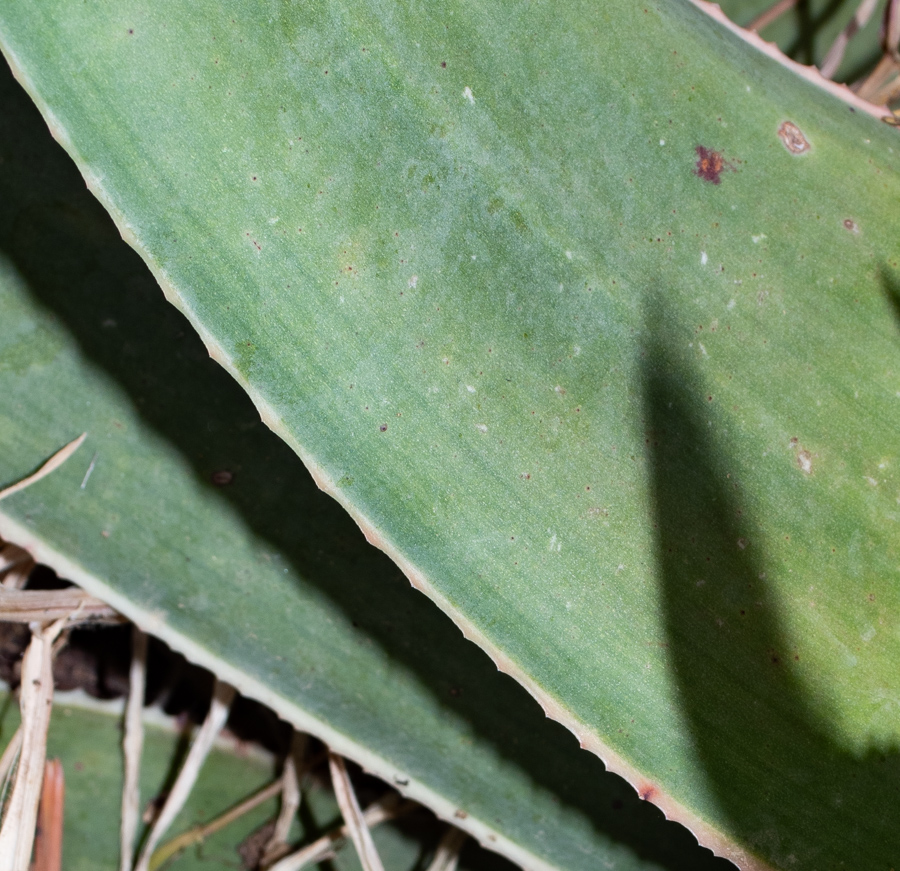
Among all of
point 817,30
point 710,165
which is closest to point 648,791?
point 710,165

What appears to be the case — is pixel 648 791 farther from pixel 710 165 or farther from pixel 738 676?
pixel 710 165

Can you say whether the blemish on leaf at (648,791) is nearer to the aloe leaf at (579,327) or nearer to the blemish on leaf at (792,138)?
the aloe leaf at (579,327)

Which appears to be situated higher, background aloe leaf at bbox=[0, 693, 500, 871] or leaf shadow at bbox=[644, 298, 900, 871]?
leaf shadow at bbox=[644, 298, 900, 871]

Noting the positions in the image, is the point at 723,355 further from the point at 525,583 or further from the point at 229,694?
the point at 229,694

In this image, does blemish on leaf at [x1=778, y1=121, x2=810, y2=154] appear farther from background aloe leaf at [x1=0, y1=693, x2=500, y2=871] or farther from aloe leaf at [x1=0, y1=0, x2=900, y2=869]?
background aloe leaf at [x1=0, y1=693, x2=500, y2=871]

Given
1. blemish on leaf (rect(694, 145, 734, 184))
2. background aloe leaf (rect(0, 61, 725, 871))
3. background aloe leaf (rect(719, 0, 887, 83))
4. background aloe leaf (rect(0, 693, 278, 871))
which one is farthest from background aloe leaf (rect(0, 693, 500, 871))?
background aloe leaf (rect(719, 0, 887, 83))

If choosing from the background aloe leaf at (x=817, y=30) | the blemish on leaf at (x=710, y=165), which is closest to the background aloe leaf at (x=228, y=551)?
the blemish on leaf at (x=710, y=165)
